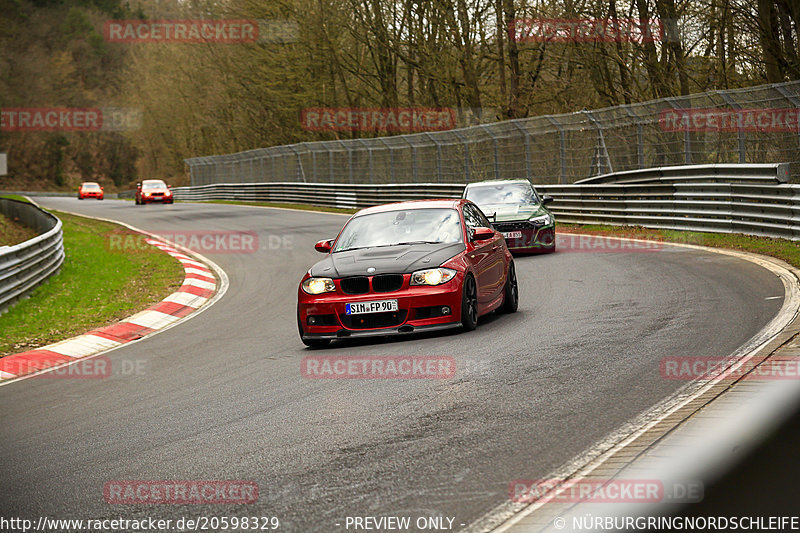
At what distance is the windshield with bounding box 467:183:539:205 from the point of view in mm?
18281

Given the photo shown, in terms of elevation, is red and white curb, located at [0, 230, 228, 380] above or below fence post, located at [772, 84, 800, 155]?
below

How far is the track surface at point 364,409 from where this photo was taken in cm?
477

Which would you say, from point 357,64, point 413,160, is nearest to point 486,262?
point 413,160

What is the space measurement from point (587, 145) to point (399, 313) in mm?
16601

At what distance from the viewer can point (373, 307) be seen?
9438 millimetres

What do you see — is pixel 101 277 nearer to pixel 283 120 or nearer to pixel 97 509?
pixel 97 509

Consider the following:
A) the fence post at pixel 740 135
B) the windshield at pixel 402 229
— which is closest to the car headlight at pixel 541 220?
the fence post at pixel 740 135

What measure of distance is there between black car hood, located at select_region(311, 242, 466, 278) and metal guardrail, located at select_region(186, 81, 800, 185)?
8.88 m

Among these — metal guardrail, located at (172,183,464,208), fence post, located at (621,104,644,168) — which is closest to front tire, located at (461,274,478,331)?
fence post, located at (621,104,644,168)

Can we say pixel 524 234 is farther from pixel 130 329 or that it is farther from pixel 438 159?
pixel 438 159

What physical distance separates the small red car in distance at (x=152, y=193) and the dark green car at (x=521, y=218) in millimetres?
34186

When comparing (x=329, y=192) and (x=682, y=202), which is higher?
(x=329, y=192)

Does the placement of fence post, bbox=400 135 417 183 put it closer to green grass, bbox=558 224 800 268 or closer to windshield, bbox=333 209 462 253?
green grass, bbox=558 224 800 268

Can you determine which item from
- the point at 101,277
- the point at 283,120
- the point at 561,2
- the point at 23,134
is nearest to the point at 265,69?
the point at 283,120
